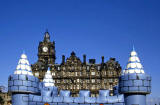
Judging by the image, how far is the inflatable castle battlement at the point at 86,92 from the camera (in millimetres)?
19328

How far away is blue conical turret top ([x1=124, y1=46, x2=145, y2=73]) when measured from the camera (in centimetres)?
1970

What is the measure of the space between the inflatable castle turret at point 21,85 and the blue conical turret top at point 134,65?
6.99m

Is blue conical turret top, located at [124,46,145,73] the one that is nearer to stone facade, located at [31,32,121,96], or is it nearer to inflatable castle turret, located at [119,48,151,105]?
inflatable castle turret, located at [119,48,151,105]

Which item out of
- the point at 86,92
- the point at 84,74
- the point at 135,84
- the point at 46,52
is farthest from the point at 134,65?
the point at 46,52

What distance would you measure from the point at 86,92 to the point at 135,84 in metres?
3.80

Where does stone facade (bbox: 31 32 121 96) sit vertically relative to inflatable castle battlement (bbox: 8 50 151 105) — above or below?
above

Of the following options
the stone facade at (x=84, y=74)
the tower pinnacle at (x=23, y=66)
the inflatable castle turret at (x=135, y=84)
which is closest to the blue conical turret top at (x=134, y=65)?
the inflatable castle turret at (x=135, y=84)

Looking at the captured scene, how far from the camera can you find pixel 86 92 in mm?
20906

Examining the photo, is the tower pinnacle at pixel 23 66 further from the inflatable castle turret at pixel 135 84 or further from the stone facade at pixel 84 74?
the stone facade at pixel 84 74

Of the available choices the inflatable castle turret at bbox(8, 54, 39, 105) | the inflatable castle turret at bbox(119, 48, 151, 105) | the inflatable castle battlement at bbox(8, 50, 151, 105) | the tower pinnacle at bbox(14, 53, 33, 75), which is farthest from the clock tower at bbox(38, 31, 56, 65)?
the inflatable castle turret at bbox(119, 48, 151, 105)

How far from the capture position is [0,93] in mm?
78250

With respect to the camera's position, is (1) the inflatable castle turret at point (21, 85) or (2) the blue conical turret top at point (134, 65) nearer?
(2) the blue conical turret top at point (134, 65)

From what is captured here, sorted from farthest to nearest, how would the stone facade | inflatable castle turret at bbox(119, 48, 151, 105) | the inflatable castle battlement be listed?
the stone facade < the inflatable castle battlement < inflatable castle turret at bbox(119, 48, 151, 105)

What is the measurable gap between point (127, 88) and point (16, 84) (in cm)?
789
